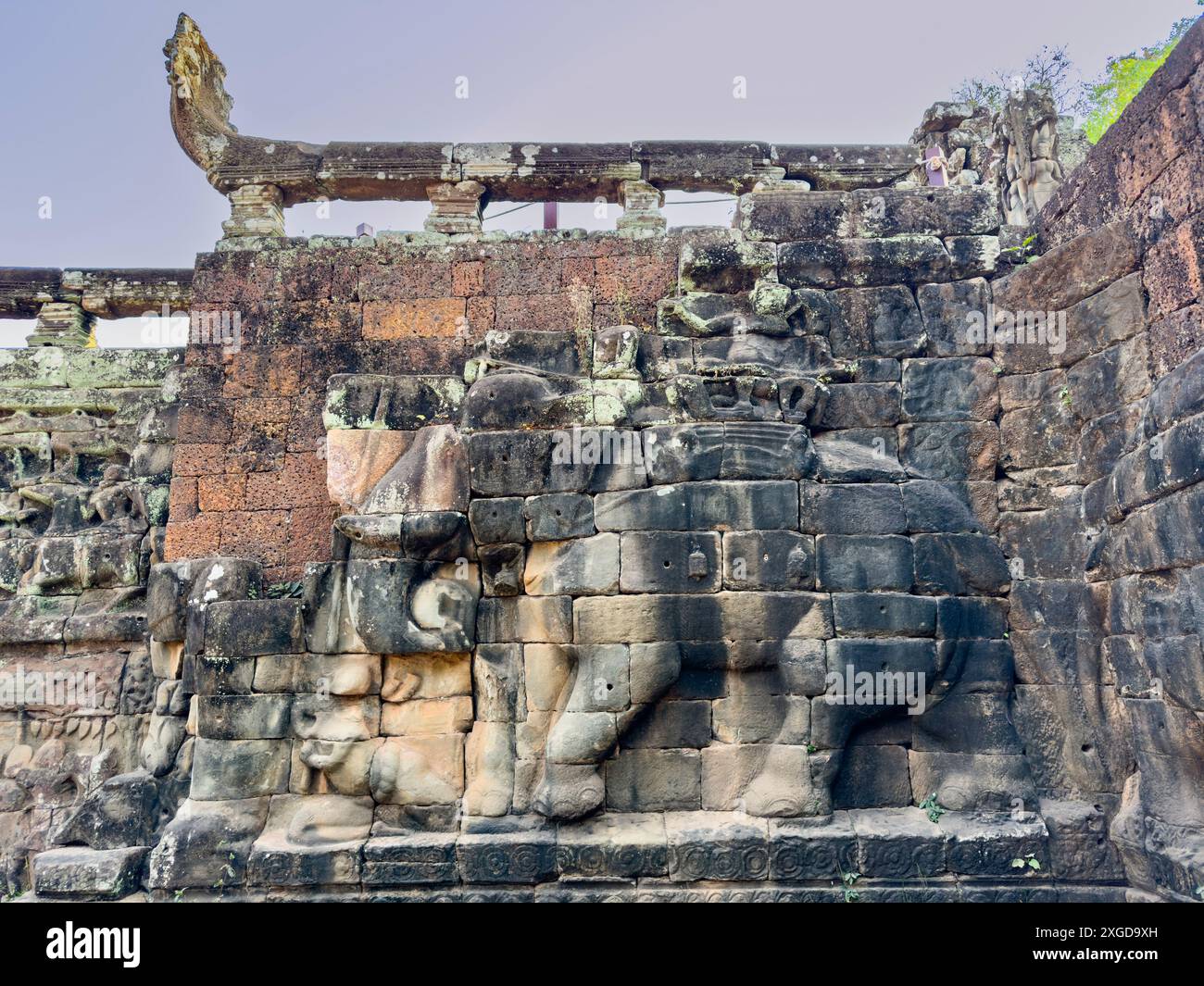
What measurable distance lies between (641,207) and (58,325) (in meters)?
7.13

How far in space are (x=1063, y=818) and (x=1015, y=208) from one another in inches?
361

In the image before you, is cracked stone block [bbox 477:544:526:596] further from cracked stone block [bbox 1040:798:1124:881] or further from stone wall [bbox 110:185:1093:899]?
cracked stone block [bbox 1040:798:1124:881]

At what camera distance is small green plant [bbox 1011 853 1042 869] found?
6.70m

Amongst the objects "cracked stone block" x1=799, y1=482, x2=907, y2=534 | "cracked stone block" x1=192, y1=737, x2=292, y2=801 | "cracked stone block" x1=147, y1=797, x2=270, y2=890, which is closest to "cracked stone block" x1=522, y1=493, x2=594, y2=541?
"cracked stone block" x1=799, y1=482, x2=907, y2=534

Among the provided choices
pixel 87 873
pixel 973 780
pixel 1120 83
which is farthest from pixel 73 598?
pixel 1120 83

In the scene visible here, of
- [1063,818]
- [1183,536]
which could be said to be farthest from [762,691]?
[1183,536]

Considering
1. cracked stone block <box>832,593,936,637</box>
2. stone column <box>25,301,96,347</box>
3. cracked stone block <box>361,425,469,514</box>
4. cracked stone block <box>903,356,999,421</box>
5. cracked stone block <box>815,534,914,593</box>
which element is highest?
stone column <box>25,301,96,347</box>

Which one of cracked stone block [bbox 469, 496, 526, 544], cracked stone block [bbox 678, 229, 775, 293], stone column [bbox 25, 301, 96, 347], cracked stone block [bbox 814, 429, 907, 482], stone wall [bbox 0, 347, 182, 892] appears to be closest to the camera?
cracked stone block [bbox 469, 496, 526, 544]

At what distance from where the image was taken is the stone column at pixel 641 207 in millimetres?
9039

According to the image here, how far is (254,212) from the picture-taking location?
922cm

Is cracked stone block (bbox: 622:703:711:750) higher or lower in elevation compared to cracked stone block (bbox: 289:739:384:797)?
higher

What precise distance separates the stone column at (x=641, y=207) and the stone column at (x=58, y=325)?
6.70 m

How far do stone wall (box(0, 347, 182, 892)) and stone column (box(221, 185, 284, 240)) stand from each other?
5.20 feet

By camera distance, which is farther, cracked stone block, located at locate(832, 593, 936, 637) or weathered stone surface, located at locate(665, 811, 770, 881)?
cracked stone block, located at locate(832, 593, 936, 637)
